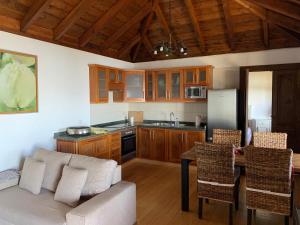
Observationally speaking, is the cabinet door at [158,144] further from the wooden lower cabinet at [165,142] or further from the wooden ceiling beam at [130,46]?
the wooden ceiling beam at [130,46]

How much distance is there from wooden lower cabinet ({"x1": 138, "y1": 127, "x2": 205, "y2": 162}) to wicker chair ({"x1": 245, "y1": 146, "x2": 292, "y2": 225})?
2441mm

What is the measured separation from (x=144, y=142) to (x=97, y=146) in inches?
61.0

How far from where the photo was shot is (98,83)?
5.01m

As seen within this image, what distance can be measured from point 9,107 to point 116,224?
2354mm

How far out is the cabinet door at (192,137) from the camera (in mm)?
5094

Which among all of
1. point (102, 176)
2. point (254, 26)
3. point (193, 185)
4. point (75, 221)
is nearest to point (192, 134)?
point (193, 185)

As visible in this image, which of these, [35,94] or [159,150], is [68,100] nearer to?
[35,94]

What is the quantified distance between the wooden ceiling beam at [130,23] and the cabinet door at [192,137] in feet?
8.56

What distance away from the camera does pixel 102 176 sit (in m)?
2.61

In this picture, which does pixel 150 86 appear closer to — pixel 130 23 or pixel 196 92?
pixel 196 92

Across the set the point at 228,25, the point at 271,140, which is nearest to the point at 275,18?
the point at 228,25

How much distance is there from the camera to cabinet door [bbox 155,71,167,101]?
5.78m

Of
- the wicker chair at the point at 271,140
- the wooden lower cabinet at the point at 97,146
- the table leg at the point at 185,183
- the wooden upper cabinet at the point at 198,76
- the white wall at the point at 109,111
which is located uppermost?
the wooden upper cabinet at the point at 198,76

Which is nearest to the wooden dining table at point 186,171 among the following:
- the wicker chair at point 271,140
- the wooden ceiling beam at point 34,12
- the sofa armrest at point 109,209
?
the wicker chair at point 271,140
